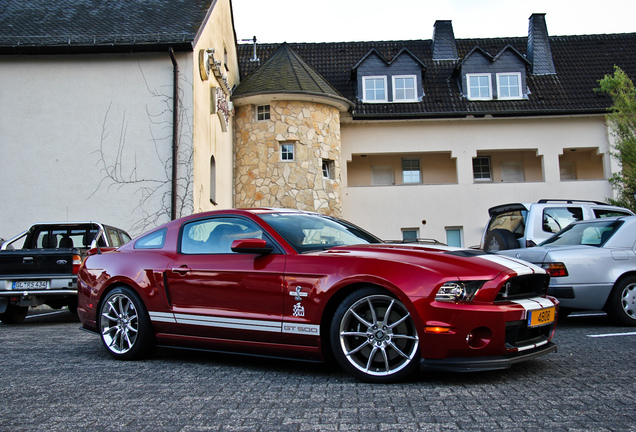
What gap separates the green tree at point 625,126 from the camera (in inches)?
843

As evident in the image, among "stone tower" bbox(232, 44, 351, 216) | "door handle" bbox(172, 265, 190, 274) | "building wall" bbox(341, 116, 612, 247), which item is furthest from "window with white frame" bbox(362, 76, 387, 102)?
"door handle" bbox(172, 265, 190, 274)

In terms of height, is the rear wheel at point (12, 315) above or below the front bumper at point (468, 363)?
below

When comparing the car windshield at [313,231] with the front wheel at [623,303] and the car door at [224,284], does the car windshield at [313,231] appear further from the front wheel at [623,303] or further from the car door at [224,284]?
the front wheel at [623,303]

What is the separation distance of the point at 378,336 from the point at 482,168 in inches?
954

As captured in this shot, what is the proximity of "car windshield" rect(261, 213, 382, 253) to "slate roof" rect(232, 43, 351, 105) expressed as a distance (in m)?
17.1

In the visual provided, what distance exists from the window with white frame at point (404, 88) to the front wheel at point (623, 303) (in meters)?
19.0

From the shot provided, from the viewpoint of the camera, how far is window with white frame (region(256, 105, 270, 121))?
23.0 meters

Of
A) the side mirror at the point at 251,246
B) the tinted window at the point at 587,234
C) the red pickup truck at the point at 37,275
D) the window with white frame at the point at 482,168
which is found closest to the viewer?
the side mirror at the point at 251,246

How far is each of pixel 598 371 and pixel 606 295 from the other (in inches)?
135

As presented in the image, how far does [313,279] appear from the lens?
471 cm

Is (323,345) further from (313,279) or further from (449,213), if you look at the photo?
(449,213)

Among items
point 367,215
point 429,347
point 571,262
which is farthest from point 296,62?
point 429,347

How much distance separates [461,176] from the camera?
25.1 meters

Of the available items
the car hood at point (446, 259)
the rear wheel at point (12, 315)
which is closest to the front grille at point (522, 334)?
the car hood at point (446, 259)
